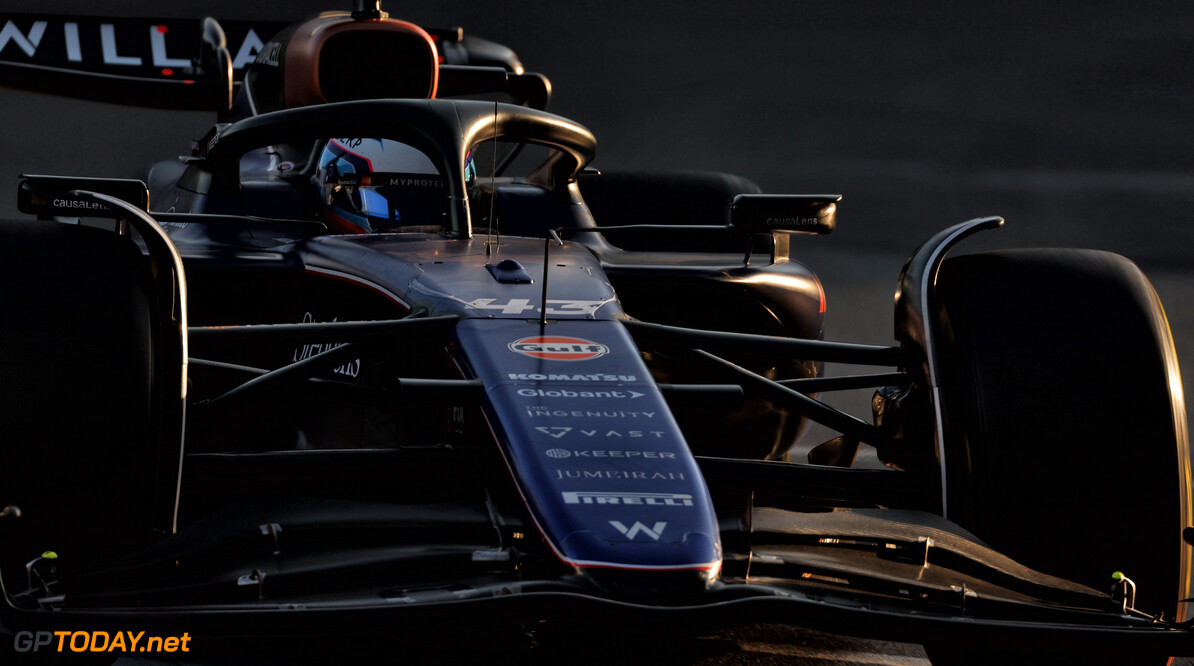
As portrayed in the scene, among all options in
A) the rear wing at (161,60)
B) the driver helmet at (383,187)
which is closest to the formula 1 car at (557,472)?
the driver helmet at (383,187)

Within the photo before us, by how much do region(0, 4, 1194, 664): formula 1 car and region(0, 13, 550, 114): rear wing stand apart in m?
2.29

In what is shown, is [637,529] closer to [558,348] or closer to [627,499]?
[627,499]

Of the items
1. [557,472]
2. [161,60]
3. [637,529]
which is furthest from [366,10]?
[161,60]

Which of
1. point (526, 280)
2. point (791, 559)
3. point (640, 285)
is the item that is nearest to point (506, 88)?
point (640, 285)

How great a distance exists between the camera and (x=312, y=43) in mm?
4145

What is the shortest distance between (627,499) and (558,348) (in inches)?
19.8

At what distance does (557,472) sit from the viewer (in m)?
1.86

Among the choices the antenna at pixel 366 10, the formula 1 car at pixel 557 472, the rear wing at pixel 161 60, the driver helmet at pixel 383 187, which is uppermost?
the antenna at pixel 366 10

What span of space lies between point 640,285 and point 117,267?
53.9 inches

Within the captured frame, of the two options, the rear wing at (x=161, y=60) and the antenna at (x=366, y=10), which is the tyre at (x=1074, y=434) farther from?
the rear wing at (x=161, y=60)

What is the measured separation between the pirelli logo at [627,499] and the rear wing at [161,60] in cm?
325

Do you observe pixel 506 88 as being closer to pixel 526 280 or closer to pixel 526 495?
pixel 526 280

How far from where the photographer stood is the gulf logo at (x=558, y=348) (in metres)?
2.21

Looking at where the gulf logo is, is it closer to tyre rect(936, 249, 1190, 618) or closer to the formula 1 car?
the formula 1 car
